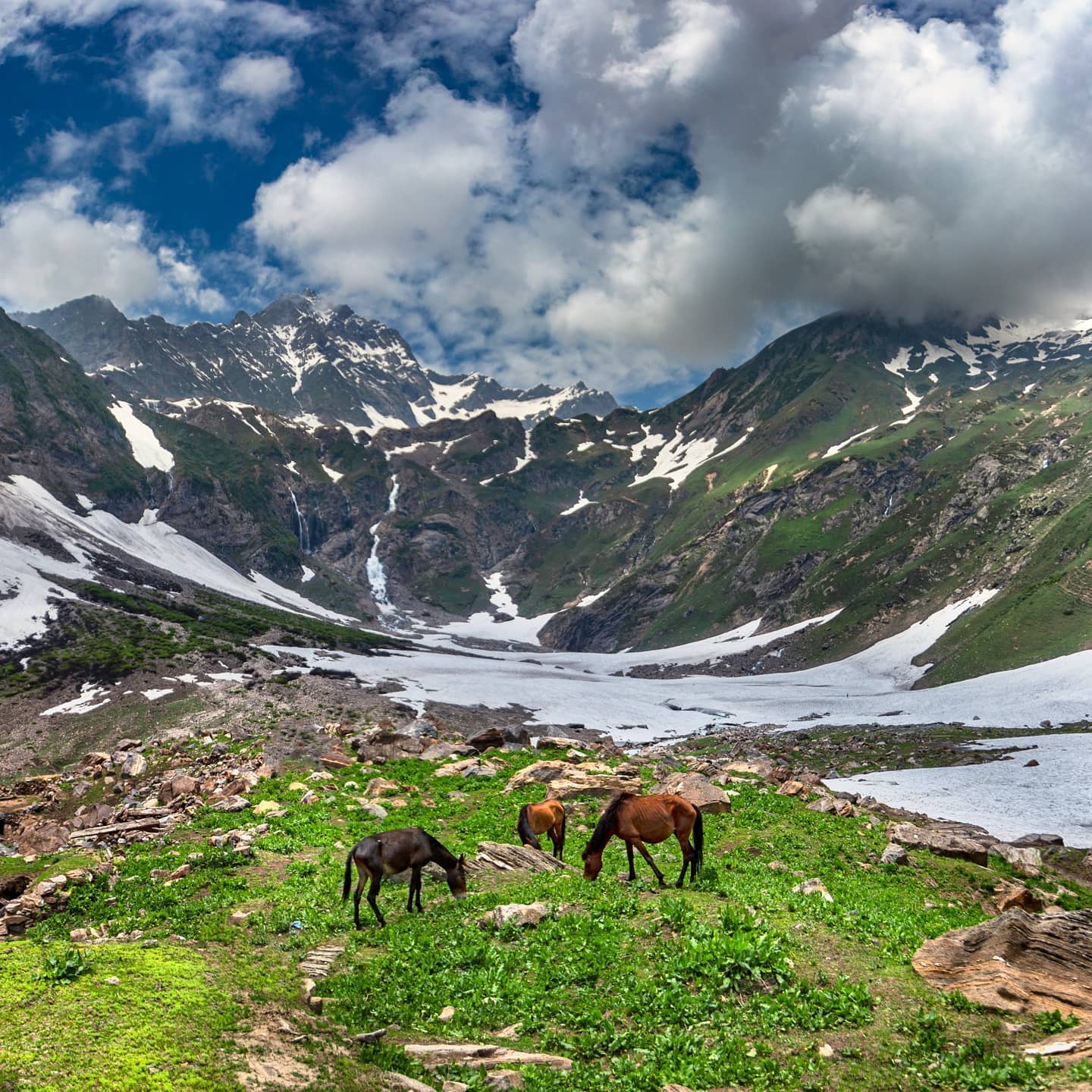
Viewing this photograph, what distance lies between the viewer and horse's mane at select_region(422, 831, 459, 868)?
17859mm

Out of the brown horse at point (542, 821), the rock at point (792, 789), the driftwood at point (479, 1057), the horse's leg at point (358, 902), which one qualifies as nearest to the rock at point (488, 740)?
the rock at point (792, 789)

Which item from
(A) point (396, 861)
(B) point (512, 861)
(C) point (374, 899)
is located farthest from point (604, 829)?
(C) point (374, 899)

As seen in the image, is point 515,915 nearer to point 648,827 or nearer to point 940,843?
point 648,827

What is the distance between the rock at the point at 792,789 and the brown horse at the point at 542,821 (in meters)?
15.4

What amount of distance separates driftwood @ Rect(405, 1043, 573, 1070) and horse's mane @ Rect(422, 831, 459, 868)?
695cm

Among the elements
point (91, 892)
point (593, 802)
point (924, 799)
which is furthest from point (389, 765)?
point (924, 799)

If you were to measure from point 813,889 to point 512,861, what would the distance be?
8865mm

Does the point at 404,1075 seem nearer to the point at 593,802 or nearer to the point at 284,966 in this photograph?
the point at 284,966

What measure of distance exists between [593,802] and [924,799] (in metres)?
39.4

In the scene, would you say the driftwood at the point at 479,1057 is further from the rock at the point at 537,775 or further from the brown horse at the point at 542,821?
the rock at the point at 537,775

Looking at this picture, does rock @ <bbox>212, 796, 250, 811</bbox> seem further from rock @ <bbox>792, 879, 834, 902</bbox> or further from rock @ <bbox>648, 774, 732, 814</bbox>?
rock @ <bbox>792, 879, 834, 902</bbox>

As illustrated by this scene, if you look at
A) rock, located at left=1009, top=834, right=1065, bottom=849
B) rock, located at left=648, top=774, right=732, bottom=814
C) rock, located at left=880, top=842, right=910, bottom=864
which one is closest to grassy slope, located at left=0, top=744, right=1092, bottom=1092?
rock, located at left=880, top=842, right=910, bottom=864

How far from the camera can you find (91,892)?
755 inches

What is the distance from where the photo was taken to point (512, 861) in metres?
21.1
